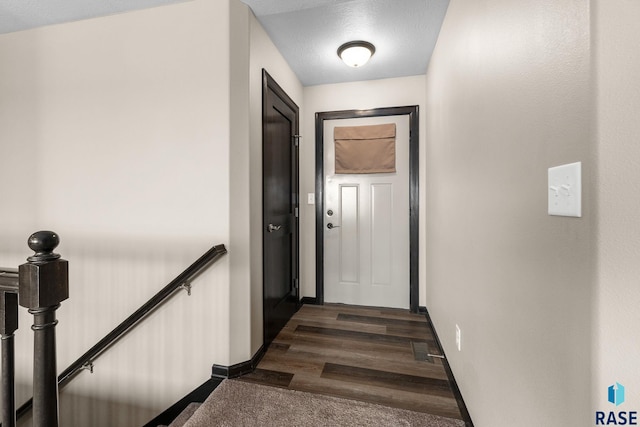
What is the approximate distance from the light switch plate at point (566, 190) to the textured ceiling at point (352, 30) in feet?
5.98

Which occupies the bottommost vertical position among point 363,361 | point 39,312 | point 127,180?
point 363,361

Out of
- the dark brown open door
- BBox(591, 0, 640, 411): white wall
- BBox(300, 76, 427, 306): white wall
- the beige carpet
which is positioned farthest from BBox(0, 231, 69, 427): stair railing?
BBox(300, 76, 427, 306): white wall

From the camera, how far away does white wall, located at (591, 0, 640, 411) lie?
537mm

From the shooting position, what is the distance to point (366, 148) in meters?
3.10

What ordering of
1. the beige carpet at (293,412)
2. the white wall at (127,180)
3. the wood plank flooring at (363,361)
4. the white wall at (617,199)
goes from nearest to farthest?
the white wall at (617,199) → the beige carpet at (293,412) → the wood plank flooring at (363,361) → the white wall at (127,180)

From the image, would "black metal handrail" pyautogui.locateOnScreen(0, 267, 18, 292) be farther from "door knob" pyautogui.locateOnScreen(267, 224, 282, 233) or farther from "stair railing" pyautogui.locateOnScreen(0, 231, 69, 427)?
"door knob" pyautogui.locateOnScreen(267, 224, 282, 233)

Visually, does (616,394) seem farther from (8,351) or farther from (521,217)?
(8,351)

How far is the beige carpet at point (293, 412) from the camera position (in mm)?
1472

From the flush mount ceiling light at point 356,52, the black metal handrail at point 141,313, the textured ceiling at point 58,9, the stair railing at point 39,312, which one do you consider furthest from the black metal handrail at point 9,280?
the flush mount ceiling light at point 356,52

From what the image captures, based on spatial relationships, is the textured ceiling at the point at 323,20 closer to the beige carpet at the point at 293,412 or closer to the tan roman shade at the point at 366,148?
the tan roman shade at the point at 366,148

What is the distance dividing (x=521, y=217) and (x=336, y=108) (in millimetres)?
→ 2579

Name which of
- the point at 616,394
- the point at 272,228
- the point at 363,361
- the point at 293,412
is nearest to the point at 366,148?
the point at 272,228

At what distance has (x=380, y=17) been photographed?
2.09 meters

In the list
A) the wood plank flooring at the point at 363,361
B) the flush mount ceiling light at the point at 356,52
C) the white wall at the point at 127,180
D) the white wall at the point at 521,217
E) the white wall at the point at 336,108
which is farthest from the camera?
the white wall at the point at 336,108
